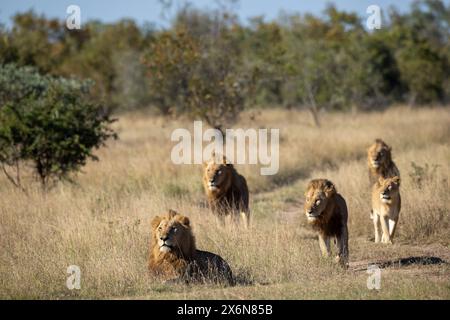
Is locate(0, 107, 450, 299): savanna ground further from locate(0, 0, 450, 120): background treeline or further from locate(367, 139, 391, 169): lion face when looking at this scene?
locate(0, 0, 450, 120): background treeline

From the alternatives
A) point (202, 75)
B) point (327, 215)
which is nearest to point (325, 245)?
point (327, 215)

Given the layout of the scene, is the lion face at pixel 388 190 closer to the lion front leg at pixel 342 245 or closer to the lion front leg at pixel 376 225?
the lion front leg at pixel 376 225

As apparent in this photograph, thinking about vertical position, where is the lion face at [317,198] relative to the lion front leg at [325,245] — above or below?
above

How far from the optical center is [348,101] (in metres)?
34.0

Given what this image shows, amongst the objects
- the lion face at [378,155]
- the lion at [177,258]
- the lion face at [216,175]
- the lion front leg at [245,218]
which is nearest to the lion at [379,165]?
the lion face at [378,155]

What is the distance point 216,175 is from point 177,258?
3.92 meters

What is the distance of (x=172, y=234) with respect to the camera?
796cm

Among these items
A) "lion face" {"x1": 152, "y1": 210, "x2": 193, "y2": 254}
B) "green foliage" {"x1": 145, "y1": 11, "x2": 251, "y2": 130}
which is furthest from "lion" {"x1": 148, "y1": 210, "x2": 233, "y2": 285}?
"green foliage" {"x1": 145, "y1": 11, "x2": 251, "y2": 130}

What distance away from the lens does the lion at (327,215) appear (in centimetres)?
907

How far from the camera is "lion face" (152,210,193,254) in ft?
26.0

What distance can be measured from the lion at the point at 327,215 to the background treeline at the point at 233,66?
1259cm

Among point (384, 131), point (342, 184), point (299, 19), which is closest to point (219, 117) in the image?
point (384, 131)

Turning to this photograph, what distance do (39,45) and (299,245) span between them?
76.2 feet

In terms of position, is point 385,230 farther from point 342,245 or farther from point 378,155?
point 378,155
